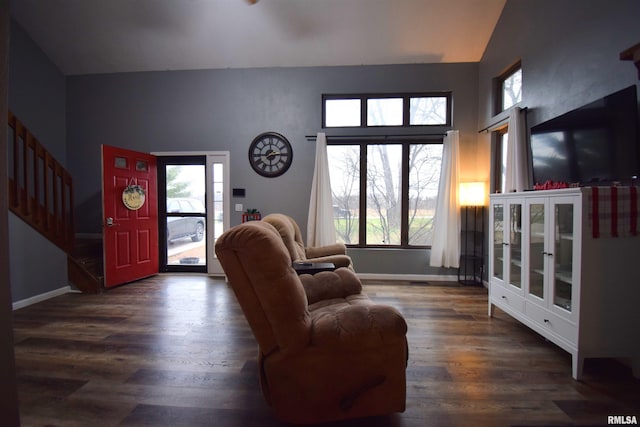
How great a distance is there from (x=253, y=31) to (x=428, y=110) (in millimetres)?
2781

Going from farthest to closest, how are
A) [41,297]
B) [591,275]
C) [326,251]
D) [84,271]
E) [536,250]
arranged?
1. [84,271]
2. [41,297]
3. [326,251]
4. [536,250]
5. [591,275]

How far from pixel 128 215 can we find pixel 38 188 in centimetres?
99

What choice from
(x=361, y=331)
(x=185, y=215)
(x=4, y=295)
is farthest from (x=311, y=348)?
(x=185, y=215)

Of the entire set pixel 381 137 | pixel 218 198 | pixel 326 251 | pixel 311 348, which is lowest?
pixel 311 348

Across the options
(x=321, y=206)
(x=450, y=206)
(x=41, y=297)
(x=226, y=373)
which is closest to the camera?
(x=226, y=373)

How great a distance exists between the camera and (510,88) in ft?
12.3

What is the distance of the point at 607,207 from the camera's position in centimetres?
183

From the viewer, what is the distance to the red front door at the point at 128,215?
12.7 ft

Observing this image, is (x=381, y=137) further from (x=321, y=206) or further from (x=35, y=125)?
(x=35, y=125)

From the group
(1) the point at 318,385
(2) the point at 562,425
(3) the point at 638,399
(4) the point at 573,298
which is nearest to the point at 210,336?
(1) the point at 318,385

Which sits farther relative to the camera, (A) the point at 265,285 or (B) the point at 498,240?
(B) the point at 498,240

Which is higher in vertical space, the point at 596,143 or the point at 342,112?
the point at 342,112

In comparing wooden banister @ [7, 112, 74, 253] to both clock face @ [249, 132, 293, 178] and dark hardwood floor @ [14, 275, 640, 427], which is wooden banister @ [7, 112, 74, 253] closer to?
dark hardwood floor @ [14, 275, 640, 427]

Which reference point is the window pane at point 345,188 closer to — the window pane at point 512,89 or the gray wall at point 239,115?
the gray wall at point 239,115
